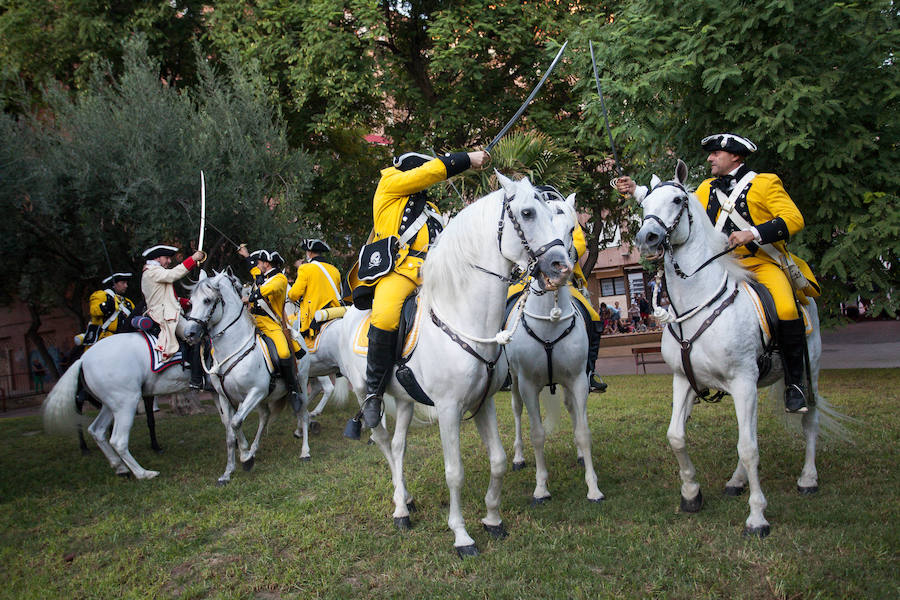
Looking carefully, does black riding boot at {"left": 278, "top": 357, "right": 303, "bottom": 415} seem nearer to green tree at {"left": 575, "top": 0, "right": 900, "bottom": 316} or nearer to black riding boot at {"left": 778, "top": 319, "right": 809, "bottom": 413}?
black riding boot at {"left": 778, "top": 319, "right": 809, "bottom": 413}

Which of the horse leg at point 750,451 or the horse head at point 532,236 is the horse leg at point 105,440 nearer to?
the horse head at point 532,236

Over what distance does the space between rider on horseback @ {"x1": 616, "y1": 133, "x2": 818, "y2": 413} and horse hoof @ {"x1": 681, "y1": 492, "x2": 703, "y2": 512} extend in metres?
1.06

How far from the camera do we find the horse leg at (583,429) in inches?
251

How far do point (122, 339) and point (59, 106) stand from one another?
8.34 metres

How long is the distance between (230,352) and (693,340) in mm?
6044

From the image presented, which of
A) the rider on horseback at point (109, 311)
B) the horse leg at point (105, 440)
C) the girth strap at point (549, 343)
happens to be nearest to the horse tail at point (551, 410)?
the girth strap at point (549, 343)

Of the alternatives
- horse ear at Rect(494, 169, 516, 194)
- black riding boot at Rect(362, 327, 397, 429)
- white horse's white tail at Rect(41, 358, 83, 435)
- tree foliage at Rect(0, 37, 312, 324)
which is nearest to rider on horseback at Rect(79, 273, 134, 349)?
tree foliage at Rect(0, 37, 312, 324)

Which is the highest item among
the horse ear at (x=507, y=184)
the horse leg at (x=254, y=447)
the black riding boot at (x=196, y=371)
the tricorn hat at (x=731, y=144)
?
the tricorn hat at (x=731, y=144)

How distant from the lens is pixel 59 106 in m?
15.3

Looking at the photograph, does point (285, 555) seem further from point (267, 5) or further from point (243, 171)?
point (267, 5)

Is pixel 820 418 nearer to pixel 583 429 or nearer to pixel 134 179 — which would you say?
pixel 583 429

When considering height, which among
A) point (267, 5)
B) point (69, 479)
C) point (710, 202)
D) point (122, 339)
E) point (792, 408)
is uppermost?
point (267, 5)

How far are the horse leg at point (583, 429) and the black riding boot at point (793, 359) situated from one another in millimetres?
1778

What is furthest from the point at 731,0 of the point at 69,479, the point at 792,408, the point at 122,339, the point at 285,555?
the point at 69,479
